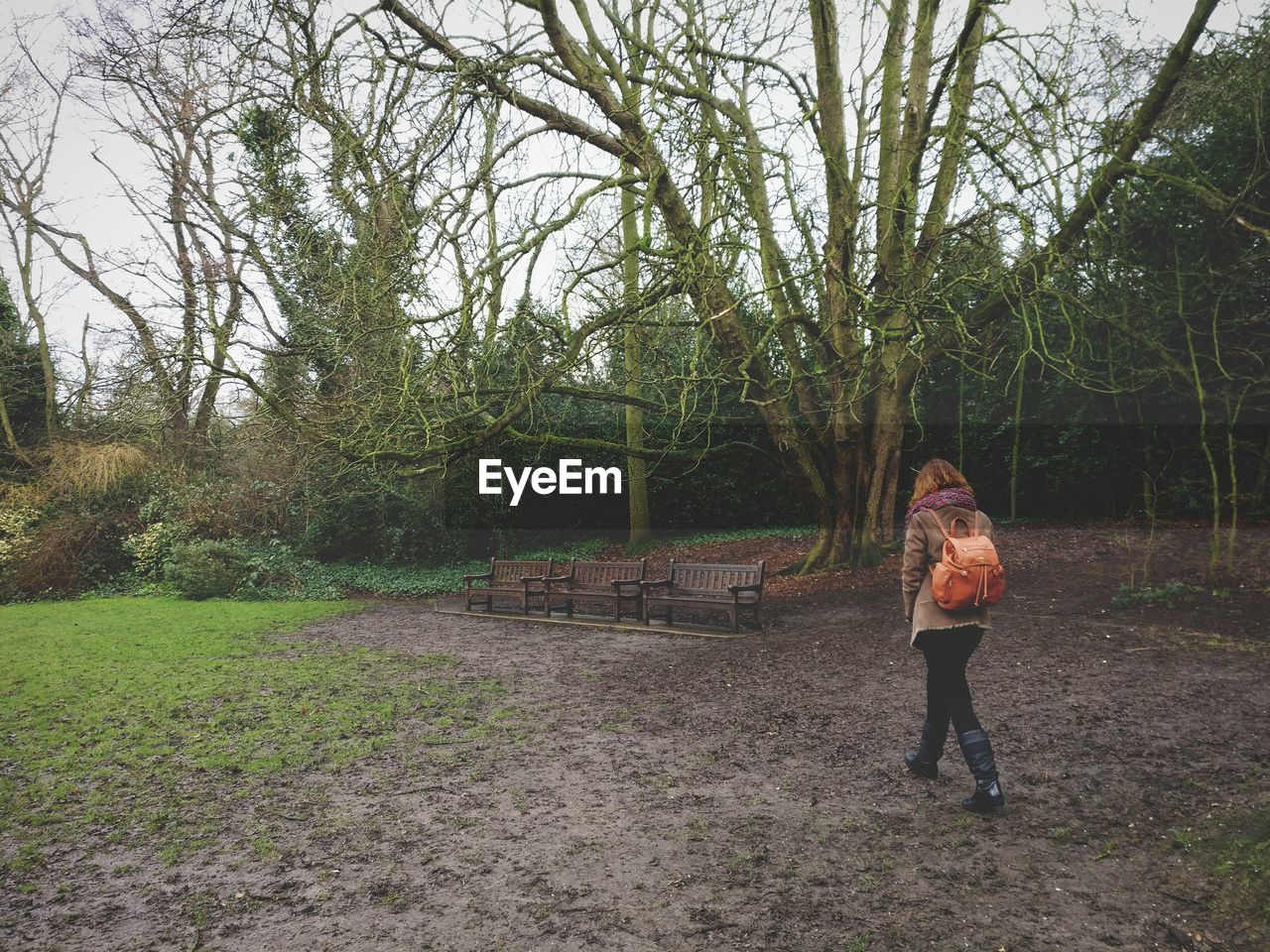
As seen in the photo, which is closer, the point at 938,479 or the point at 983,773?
the point at 983,773

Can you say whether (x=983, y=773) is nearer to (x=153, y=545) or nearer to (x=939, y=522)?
(x=939, y=522)

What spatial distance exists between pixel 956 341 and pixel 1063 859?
900 centimetres

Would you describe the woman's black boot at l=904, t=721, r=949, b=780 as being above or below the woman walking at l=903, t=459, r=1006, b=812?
below

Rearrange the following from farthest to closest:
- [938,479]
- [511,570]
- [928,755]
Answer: [511,570]
[928,755]
[938,479]

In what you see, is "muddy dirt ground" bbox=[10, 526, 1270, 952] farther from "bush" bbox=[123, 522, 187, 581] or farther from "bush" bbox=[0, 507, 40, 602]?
"bush" bbox=[0, 507, 40, 602]

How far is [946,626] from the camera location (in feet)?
14.1

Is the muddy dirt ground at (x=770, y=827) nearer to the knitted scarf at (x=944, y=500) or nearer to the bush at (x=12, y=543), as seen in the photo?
the knitted scarf at (x=944, y=500)

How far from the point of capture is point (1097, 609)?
8664 mm

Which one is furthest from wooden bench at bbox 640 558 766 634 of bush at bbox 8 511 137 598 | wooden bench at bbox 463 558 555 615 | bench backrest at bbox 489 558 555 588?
bush at bbox 8 511 137 598

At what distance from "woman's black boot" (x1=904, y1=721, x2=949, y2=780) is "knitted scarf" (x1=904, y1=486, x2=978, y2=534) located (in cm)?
113

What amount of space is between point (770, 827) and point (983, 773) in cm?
108

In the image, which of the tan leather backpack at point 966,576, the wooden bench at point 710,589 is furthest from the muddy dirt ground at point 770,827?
the wooden bench at point 710,589

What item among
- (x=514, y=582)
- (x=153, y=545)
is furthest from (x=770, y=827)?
(x=153, y=545)

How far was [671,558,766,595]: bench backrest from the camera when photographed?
390 inches
